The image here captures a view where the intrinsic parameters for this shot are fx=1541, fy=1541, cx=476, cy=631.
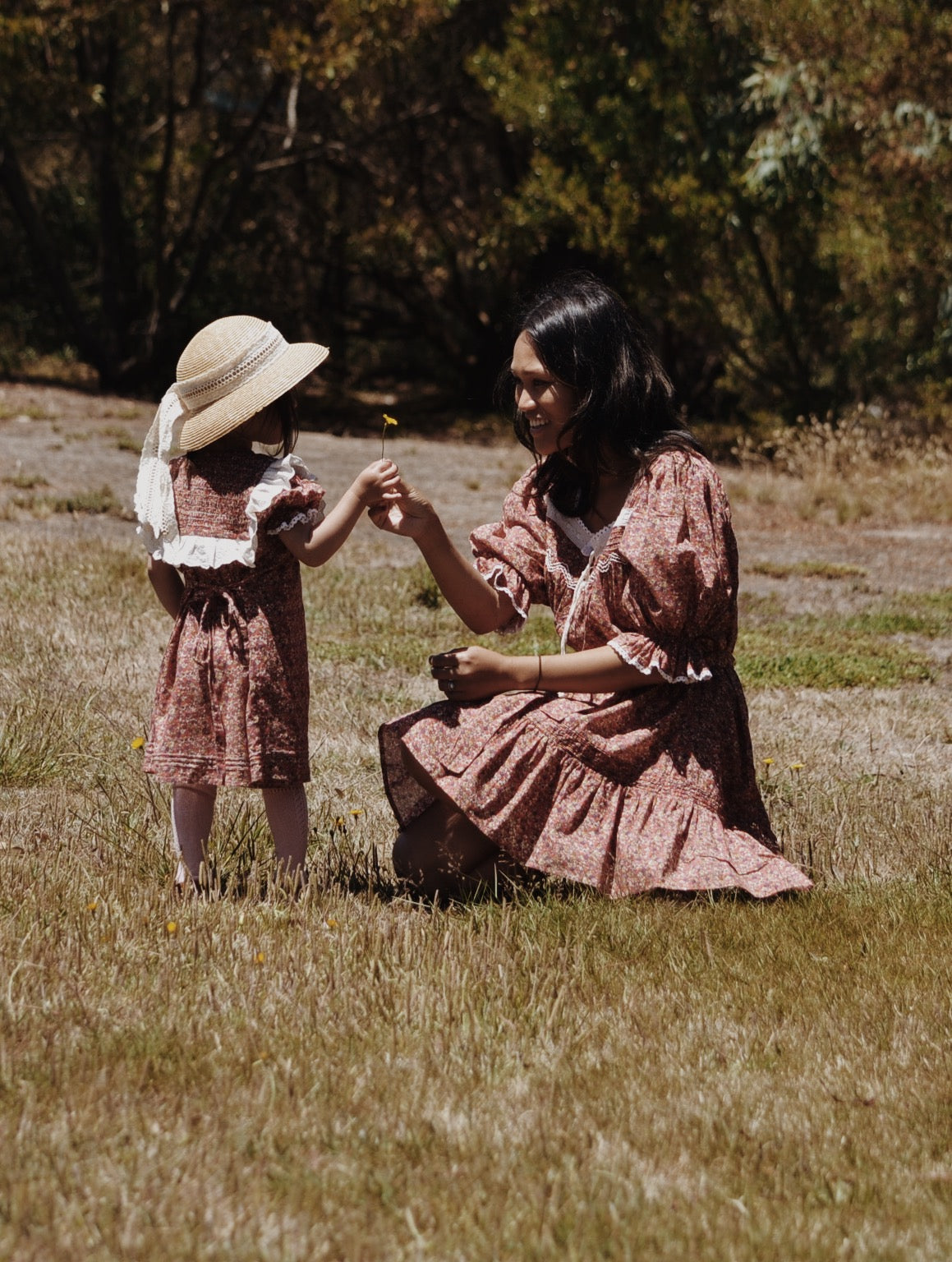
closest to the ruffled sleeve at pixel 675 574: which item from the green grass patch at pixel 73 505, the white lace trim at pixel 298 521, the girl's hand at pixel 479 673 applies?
the girl's hand at pixel 479 673

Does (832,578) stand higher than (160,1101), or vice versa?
(160,1101)

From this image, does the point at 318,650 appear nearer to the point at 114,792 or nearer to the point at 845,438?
the point at 114,792

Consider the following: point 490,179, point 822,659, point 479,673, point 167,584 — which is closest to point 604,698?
point 479,673

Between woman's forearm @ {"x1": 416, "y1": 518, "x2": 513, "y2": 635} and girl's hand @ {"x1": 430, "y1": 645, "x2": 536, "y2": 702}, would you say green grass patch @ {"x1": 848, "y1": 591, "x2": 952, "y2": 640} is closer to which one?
woman's forearm @ {"x1": 416, "y1": 518, "x2": 513, "y2": 635}

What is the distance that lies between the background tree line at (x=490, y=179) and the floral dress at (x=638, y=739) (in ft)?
36.6

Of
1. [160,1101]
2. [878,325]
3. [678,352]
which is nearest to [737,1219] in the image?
[160,1101]

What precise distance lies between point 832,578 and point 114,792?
6.35 m

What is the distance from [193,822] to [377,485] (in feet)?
3.22

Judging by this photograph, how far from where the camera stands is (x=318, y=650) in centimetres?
703

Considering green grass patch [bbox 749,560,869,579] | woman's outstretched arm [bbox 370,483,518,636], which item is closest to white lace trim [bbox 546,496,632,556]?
woman's outstretched arm [bbox 370,483,518,636]

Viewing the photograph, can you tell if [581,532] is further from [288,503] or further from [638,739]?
[288,503]

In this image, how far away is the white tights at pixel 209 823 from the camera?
3.91 meters

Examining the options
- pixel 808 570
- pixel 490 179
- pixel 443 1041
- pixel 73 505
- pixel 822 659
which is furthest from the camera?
pixel 490 179

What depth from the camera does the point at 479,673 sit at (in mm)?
3930
